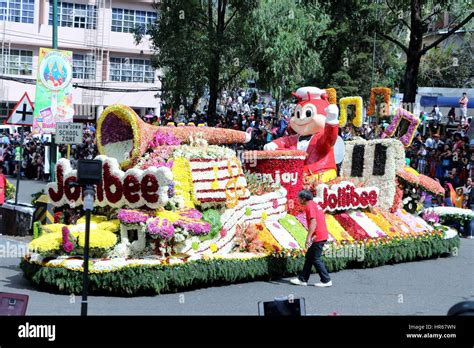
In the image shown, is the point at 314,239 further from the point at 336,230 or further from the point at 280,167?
the point at 280,167

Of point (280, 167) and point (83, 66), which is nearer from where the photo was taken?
point (280, 167)

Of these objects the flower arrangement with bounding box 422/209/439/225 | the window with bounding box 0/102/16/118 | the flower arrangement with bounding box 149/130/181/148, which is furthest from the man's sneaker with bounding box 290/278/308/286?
the window with bounding box 0/102/16/118

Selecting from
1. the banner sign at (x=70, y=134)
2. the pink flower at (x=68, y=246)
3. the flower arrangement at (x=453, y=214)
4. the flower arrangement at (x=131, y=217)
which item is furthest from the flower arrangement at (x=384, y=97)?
the pink flower at (x=68, y=246)

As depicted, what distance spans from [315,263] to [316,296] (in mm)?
762

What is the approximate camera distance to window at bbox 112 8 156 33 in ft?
123

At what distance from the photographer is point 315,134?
17.5 m

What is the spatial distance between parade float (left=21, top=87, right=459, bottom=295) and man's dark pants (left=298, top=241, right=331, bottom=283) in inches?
25.8

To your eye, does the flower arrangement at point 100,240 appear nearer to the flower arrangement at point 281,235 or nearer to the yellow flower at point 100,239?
the yellow flower at point 100,239

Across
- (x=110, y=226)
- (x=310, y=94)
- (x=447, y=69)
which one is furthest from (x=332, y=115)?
(x=447, y=69)

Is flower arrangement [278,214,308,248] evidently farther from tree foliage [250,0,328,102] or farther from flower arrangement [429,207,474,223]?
tree foliage [250,0,328,102]

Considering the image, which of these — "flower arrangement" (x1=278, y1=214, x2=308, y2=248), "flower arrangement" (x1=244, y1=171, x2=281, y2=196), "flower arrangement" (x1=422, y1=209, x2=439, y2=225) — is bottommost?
"flower arrangement" (x1=422, y1=209, x2=439, y2=225)

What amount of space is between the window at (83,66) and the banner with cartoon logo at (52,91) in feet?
76.7
